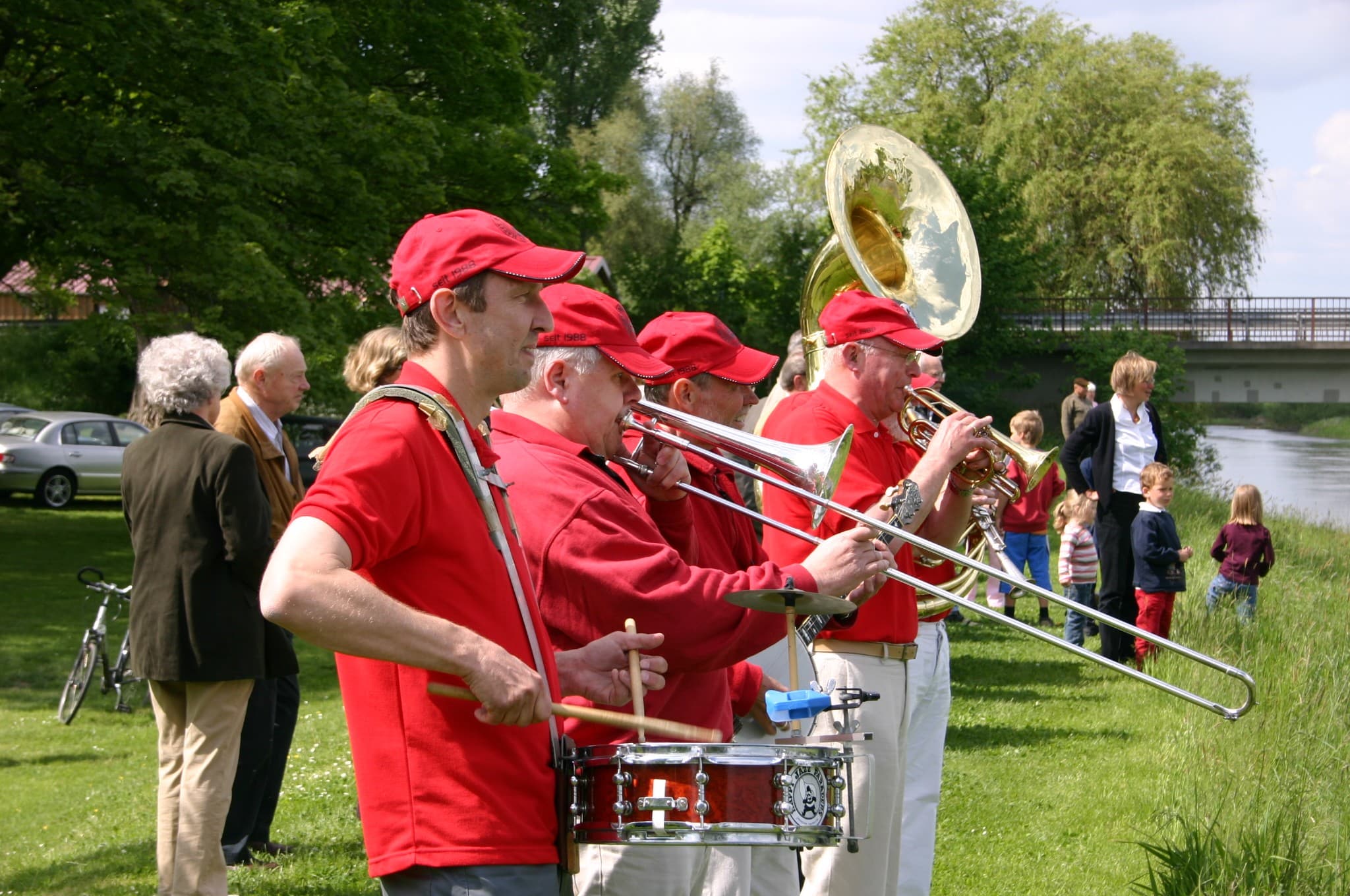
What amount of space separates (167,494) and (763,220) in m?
46.2

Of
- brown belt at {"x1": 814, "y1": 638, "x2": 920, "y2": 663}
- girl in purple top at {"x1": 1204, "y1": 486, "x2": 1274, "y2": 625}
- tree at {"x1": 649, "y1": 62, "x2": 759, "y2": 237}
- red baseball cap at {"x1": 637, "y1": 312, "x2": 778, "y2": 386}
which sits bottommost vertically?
girl in purple top at {"x1": 1204, "y1": 486, "x2": 1274, "y2": 625}

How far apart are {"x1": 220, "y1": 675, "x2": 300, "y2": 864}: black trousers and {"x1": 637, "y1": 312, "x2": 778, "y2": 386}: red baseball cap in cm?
235

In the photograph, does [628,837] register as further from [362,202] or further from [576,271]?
[362,202]

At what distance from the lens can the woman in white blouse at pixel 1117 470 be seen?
392 inches

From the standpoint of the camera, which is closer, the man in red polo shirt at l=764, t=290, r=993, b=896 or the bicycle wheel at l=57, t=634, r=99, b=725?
the man in red polo shirt at l=764, t=290, r=993, b=896

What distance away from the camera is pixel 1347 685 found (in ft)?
22.7

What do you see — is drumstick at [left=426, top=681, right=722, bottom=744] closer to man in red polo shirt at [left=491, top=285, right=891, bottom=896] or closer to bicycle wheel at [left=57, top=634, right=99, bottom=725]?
man in red polo shirt at [left=491, top=285, right=891, bottom=896]

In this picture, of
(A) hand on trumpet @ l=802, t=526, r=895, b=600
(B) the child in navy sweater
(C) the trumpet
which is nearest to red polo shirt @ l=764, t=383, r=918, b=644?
(C) the trumpet

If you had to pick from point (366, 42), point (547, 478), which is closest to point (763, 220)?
point (366, 42)

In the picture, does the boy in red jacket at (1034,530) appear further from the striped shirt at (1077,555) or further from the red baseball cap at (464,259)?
the red baseball cap at (464,259)

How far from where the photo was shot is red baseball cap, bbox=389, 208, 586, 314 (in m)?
2.57

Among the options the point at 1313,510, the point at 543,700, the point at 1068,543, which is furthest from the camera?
the point at 1313,510

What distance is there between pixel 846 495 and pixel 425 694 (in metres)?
2.29

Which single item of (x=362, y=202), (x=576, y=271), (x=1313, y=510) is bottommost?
(x=1313, y=510)
